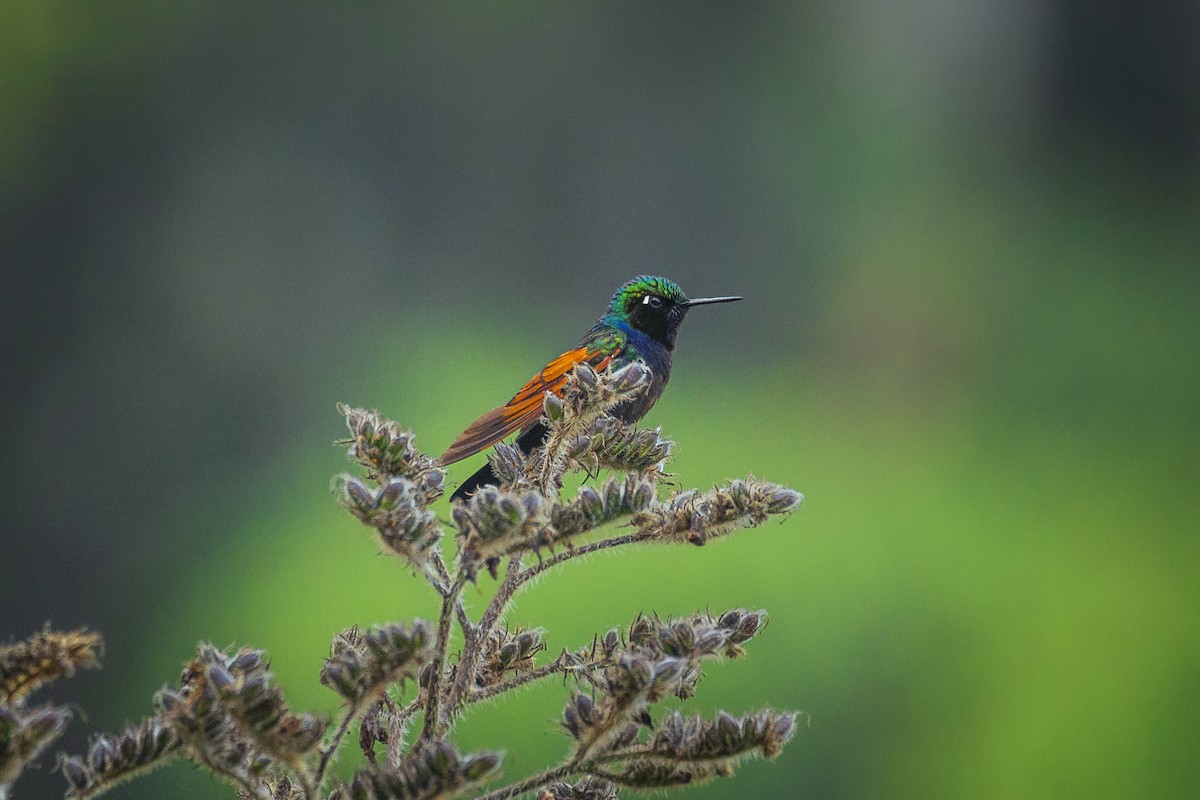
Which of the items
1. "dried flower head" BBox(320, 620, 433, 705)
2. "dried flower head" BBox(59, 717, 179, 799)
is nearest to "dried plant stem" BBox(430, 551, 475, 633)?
"dried flower head" BBox(320, 620, 433, 705)

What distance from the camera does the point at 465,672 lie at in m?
0.98

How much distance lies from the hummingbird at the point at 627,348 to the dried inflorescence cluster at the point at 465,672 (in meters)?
0.86

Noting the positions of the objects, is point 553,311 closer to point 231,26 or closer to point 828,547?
point 828,547

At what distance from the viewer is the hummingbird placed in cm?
205

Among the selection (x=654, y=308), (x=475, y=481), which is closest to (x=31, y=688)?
(x=475, y=481)

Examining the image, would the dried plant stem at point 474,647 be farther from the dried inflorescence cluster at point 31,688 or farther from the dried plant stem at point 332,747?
the dried inflorescence cluster at point 31,688

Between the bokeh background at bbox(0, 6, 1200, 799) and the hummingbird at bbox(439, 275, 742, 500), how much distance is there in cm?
138

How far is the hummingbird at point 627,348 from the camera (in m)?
2.05

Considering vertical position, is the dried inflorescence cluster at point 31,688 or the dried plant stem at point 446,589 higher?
the dried plant stem at point 446,589

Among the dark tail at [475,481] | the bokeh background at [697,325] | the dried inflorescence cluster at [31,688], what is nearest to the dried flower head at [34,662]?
the dried inflorescence cluster at [31,688]

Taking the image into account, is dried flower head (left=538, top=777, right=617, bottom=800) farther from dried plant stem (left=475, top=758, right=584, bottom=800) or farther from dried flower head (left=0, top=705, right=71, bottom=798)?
dried flower head (left=0, top=705, right=71, bottom=798)

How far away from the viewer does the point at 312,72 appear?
4.45 metres

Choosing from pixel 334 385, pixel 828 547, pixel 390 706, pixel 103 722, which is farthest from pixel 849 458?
pixel 390 706

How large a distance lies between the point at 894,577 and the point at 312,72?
3.15 meters
